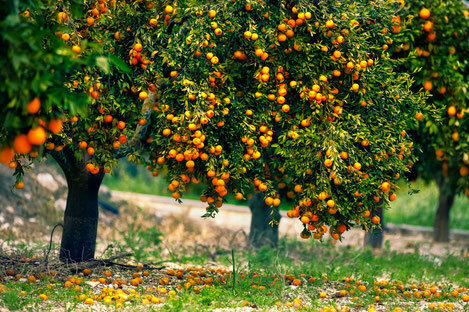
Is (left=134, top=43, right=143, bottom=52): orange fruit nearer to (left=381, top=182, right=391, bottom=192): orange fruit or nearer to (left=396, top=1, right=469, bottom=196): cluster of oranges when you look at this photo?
(left=381, top=182, right=391, bottom=192): orange fruit

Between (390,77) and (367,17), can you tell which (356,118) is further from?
(367,17)

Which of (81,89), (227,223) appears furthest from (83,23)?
(227,223)

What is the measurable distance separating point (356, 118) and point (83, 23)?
277 cm

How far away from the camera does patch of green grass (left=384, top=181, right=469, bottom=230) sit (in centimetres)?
1408

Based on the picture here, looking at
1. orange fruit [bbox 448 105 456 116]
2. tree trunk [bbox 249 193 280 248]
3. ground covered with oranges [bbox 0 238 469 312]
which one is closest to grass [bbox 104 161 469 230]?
tree trunk [bbox 249 193 280 248]

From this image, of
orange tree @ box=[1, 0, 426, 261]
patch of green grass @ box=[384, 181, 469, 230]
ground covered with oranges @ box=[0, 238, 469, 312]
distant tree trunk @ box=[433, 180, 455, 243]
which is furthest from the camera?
patch of green grass @ box=[384, 181, 469, 230]

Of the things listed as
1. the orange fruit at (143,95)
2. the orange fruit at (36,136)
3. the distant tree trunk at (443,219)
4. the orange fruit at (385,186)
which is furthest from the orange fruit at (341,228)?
the distant tree trunk at (443,219)

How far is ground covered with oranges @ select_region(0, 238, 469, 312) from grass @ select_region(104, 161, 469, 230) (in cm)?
734

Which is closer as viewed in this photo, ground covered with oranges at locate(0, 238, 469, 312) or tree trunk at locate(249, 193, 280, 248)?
ground covered with oranges at locate(0, 238, 469, 312)

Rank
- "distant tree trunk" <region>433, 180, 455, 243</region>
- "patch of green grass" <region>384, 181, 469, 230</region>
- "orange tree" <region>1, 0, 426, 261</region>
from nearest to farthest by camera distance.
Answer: "orange tree" <region>1, 0, 426, 261</region>
"distant tree trunk" <region>433, 180, 455, 243</region>
"patch of green grass" <region>384, 181, 469, 230</region>

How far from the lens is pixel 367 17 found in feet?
16.1

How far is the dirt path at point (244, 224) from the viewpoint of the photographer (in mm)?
10477

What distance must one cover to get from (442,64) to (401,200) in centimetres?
995

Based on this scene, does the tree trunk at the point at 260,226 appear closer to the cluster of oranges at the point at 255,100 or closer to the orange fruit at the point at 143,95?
the cluster of oranges at the point at 255,100
